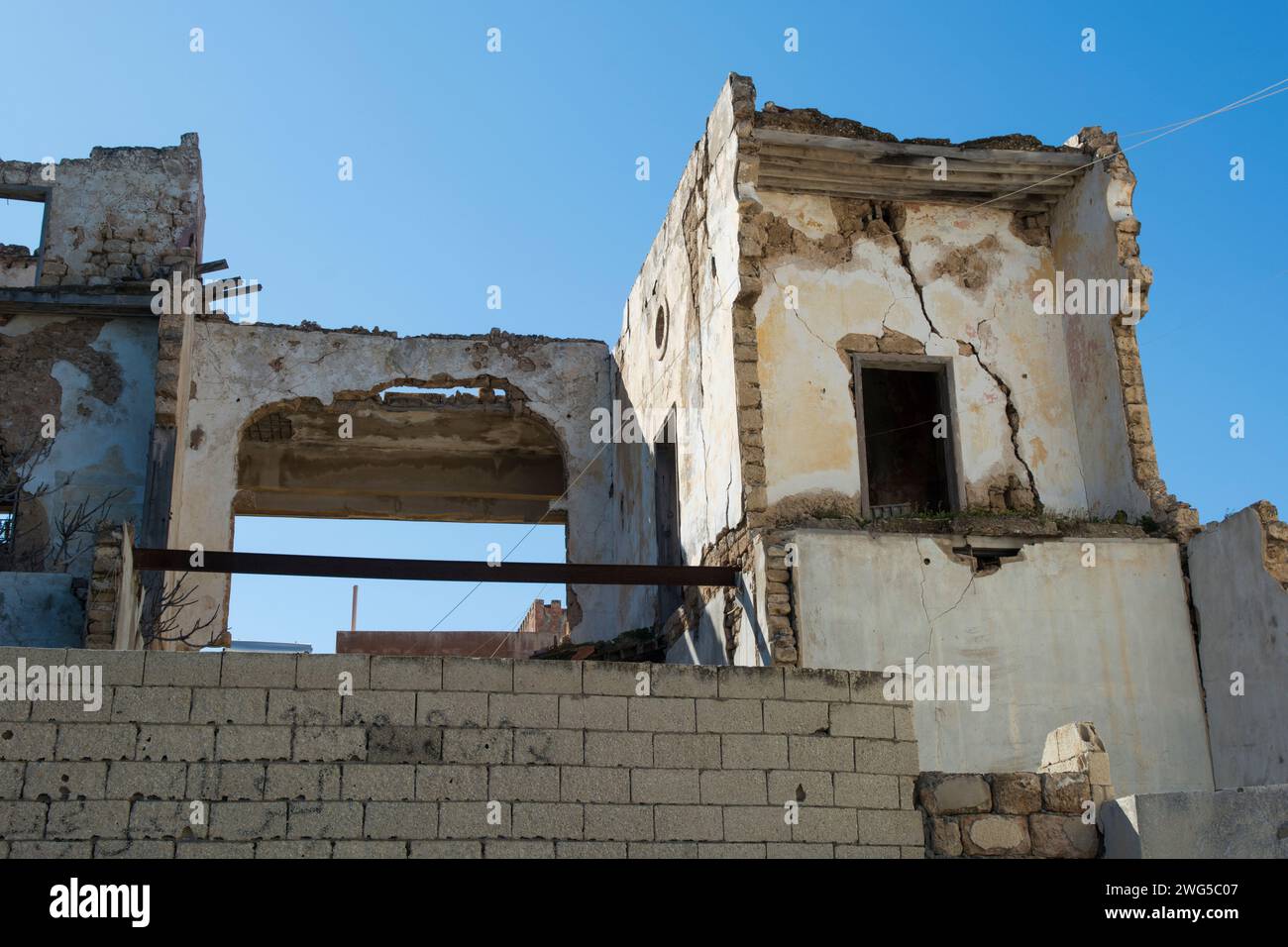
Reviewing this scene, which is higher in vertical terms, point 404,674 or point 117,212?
point 117,212

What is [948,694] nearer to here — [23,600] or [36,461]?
[23,600]

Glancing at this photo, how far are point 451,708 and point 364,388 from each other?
430 inches

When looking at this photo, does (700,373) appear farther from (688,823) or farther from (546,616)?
(546,616)

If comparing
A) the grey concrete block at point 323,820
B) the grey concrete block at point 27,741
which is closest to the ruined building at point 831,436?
the grey concrete block at point 27,741

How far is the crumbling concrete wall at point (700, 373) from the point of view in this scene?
11.8m

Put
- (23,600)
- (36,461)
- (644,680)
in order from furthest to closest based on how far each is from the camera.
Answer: (36,461) → (23,600) → (644,680)

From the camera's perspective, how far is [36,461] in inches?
568

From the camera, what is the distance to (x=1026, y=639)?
1109cm

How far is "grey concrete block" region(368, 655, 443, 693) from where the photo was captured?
6741 mm

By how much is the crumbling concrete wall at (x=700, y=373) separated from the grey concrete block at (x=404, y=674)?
180 inches

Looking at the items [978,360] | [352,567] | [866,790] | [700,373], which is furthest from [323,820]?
[978,360]

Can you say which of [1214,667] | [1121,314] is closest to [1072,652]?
[1214,667]
